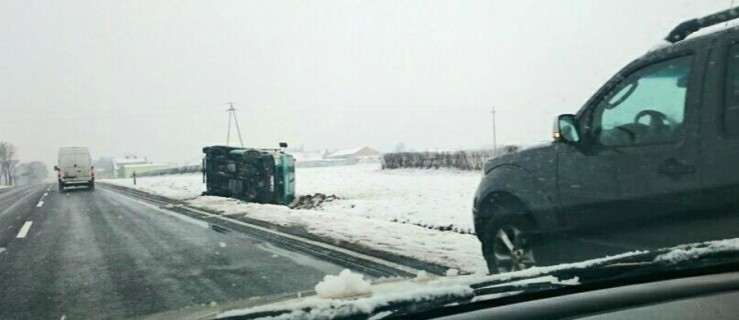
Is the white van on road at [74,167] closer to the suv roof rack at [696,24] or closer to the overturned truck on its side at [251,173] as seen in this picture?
the overturned truck on its side at [251,173]

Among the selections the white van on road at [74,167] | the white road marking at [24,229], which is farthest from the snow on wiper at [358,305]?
the white van on road at [74,167]

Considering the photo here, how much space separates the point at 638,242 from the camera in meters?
3.82

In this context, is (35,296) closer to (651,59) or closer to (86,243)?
(86,243)

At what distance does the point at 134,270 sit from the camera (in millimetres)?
6434

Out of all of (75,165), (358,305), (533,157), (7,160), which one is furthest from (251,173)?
(7,160)

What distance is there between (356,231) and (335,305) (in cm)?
713

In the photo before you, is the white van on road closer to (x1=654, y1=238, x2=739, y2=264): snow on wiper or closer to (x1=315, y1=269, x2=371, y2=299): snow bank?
(x1=315, y1=269, x2=371, y2=299): snow bank

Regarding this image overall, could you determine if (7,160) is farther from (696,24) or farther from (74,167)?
(696,24)

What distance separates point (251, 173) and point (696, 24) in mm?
14602

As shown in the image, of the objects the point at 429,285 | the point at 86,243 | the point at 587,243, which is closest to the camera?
the point at 429,285

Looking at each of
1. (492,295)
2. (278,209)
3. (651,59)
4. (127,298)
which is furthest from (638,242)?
(278,209)

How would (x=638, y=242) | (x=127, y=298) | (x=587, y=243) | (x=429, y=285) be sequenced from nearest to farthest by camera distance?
(x=429, y=285), (x=638, y=242), (x=587, y=243), (x=127, y=298)

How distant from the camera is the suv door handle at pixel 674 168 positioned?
11.5 ft

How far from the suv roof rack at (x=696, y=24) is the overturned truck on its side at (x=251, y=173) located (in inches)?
518
